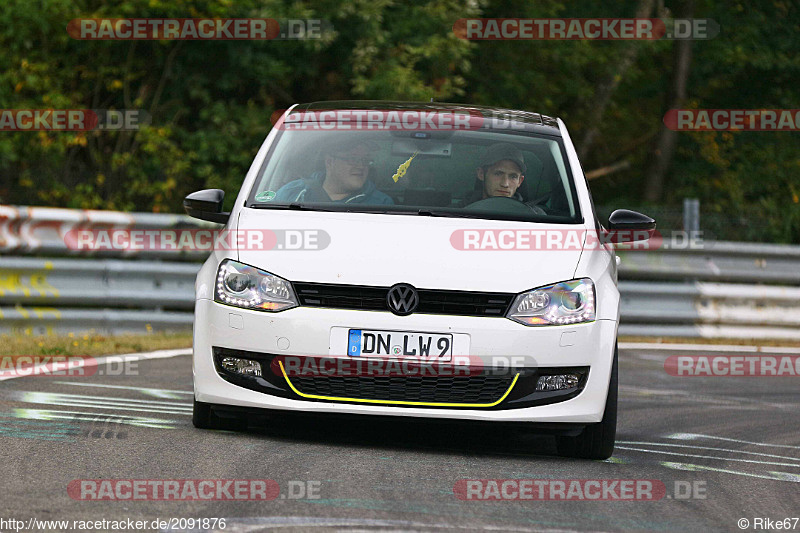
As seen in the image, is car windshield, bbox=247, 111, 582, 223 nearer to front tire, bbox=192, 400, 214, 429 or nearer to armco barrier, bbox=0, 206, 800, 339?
front tire, bbox=192, 400, 214, 429

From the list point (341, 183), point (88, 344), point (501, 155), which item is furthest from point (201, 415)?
point (88, 344)

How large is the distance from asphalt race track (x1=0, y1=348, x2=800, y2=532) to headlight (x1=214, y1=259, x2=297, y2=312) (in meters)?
0.62

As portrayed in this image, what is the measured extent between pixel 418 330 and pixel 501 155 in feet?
5.28

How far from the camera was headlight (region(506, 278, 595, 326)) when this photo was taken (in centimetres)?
613

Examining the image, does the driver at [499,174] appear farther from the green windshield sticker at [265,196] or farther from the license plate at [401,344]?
the license plate at [401,344]

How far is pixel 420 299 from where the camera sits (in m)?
6.07

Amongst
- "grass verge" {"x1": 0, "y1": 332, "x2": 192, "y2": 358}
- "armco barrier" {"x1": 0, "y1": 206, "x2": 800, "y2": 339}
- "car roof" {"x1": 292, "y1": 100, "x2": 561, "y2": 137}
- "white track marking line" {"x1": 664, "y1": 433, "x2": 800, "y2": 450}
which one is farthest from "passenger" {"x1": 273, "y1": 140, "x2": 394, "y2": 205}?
"armco barrier" {"x1": 0, "y1": 206, "x2": 800, "y2": 339}

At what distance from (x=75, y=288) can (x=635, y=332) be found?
565 centimetres

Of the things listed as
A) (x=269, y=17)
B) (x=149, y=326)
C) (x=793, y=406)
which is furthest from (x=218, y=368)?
(x=269, y=17)

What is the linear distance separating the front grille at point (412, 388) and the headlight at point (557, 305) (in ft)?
0.91

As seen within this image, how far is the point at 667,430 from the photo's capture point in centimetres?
780

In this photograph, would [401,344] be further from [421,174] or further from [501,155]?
[501,155]

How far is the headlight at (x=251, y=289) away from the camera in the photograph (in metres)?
6.14

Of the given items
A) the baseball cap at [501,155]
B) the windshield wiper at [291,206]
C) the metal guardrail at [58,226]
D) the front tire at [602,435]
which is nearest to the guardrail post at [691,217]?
the metal guardrail at [58,226]
